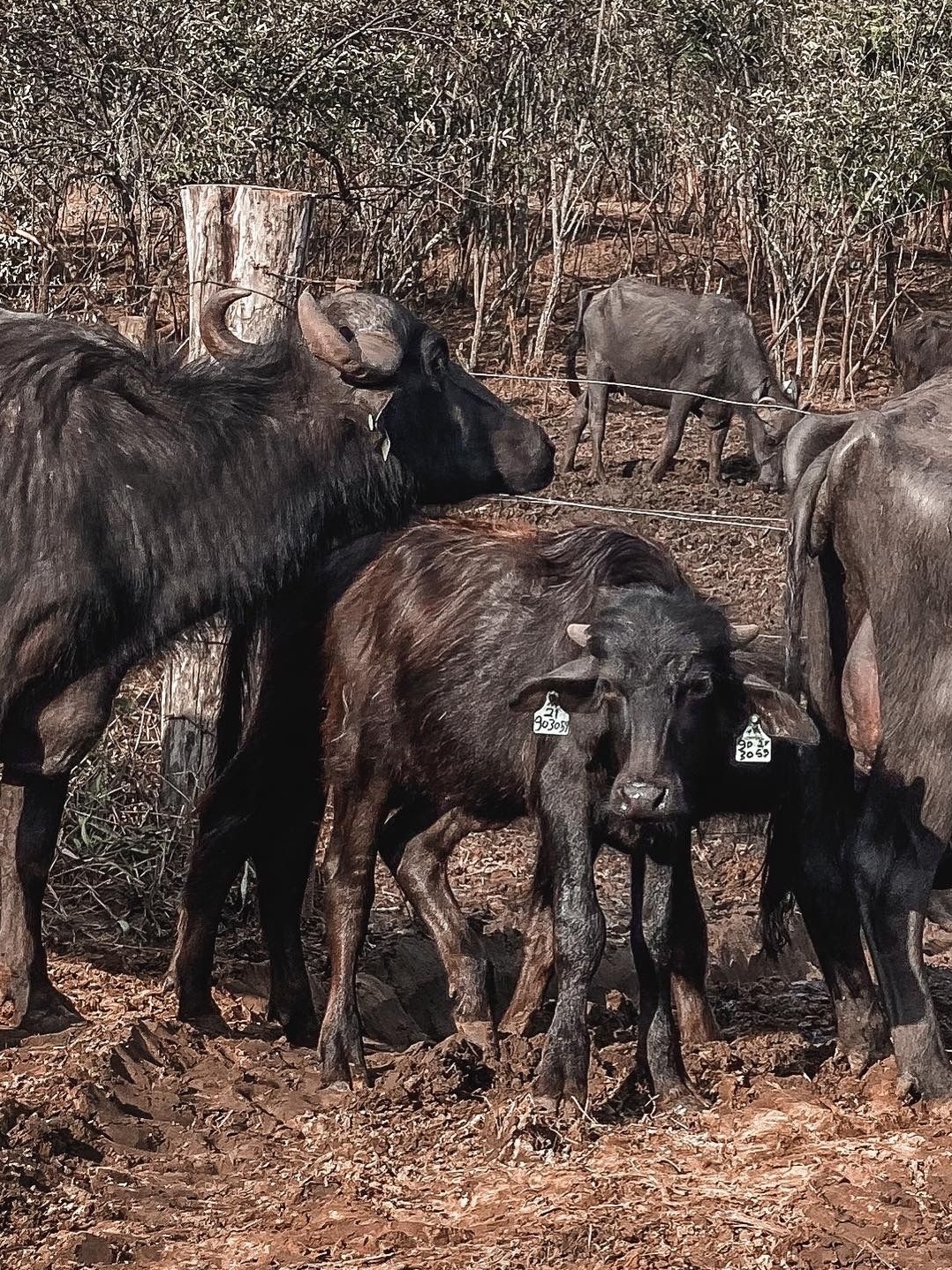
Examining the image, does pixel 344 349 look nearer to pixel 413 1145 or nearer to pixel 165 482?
pixel 165 482

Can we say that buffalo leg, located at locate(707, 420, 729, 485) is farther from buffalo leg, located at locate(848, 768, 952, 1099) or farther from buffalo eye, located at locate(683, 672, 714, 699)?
buffalo eye, located at locate(683, 672, 714, 699)

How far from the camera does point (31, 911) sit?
19.7ft

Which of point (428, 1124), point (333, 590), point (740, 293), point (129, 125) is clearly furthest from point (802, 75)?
point (428, 1124)

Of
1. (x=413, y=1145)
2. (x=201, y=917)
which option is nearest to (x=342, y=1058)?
(x=413, y=1145)

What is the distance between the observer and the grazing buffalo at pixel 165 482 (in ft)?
18.6

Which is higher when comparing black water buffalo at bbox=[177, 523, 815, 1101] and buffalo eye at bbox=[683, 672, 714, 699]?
buffalo eye at bbox=[683, 672, 714, 699]

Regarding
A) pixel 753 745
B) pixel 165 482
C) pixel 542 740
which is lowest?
pixel 542 740

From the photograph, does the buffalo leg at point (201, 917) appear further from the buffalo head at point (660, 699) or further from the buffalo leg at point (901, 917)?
the buffalo leg at point (901, 917)

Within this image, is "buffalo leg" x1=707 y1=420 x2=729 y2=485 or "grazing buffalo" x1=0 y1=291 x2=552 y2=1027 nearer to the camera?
"grazing buffalo" x1=0 y1=291 x2=552 y2=1027

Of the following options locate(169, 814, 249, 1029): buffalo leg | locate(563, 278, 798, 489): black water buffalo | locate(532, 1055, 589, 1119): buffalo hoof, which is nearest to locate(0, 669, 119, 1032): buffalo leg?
locate(169, 814, 249, 1029): buffalo leg

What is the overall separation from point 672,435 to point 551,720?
1210cm

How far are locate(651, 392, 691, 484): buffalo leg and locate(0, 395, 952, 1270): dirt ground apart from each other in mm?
10383

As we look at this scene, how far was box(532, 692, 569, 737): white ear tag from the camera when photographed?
18.3 ft

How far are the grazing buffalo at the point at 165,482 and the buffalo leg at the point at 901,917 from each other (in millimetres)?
1953
